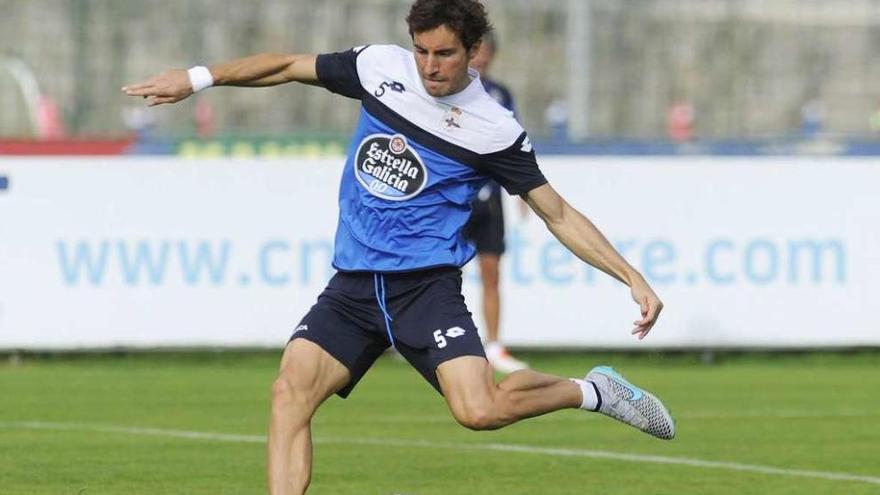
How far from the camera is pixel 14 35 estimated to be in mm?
25266

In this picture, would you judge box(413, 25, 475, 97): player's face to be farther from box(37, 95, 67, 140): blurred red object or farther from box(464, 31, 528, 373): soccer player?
box(37, 95, 67, 140): blurred red object

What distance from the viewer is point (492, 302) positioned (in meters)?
15.1

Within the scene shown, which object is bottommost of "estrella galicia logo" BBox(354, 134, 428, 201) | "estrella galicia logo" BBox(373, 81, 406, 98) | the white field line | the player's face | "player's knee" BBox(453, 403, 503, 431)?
the white field line

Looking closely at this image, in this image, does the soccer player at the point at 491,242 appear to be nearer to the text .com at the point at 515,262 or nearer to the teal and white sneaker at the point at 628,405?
the text .com at the point at 515,262

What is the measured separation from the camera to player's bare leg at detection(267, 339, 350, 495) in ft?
25.4

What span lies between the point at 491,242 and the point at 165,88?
766cm

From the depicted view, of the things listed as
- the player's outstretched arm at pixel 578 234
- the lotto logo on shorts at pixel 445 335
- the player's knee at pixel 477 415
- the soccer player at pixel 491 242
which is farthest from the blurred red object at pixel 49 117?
the player's knee at pixel 477 415

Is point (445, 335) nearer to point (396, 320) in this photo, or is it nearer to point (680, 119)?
point (396, 320)

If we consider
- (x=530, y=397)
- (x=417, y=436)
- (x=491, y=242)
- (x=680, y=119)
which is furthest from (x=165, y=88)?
(x=680, y=119)

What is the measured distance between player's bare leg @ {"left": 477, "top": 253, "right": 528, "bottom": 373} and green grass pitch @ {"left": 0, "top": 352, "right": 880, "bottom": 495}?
0.65m

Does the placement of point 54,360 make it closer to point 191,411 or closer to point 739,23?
point 191,411

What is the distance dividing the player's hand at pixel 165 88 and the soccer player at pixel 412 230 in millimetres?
15

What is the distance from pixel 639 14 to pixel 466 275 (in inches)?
350

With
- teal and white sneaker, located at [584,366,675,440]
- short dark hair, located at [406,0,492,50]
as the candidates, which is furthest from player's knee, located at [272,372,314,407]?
short dark hair, located at [406,0,492,50]
